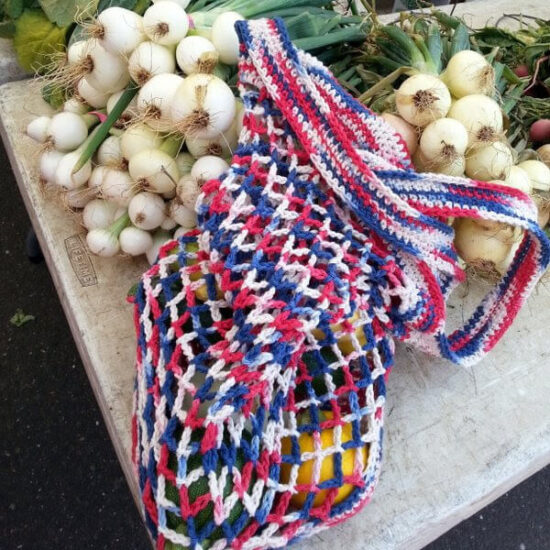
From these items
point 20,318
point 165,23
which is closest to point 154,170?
point 165,23

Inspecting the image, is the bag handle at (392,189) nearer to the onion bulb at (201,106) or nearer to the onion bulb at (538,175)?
the onion bulb at (201,106)

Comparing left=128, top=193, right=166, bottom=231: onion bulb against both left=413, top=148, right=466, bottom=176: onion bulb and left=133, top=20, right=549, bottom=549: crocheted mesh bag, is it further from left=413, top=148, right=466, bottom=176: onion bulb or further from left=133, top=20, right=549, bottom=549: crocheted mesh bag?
left=413, top=148, right=466, bottom=176: onion bulb

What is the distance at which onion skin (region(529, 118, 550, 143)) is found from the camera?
1.17 m

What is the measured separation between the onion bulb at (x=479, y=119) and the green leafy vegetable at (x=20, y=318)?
4.91ft

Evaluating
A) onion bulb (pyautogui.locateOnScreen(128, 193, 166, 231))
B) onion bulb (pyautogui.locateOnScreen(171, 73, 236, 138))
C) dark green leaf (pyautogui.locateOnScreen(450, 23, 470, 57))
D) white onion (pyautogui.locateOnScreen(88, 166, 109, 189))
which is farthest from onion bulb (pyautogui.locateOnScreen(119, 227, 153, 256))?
dark green leaf (pyautogui.locateOnScreen(450, 23, 470, 57))

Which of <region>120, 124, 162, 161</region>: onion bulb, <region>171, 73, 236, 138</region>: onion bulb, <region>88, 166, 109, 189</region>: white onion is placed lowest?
<region>88, 166, 109, 189</region>: white onion

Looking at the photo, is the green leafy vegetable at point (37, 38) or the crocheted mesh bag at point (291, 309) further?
the green leafy vegetable at point (37, 38)

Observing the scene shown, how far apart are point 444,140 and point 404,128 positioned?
8 cm

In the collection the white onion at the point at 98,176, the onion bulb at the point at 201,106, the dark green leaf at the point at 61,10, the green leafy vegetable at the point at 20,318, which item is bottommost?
the green leafy vegetable at the point at 20,318

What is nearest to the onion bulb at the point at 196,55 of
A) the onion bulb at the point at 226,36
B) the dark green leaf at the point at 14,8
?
the onion bulb at the point at 226,36

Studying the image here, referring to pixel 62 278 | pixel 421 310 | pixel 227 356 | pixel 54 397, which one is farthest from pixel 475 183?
pixel 54 397

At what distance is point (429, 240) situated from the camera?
32.9 inches

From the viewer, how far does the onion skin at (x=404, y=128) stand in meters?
0.94

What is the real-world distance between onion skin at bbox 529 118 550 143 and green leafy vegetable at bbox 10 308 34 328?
62.9 inches
